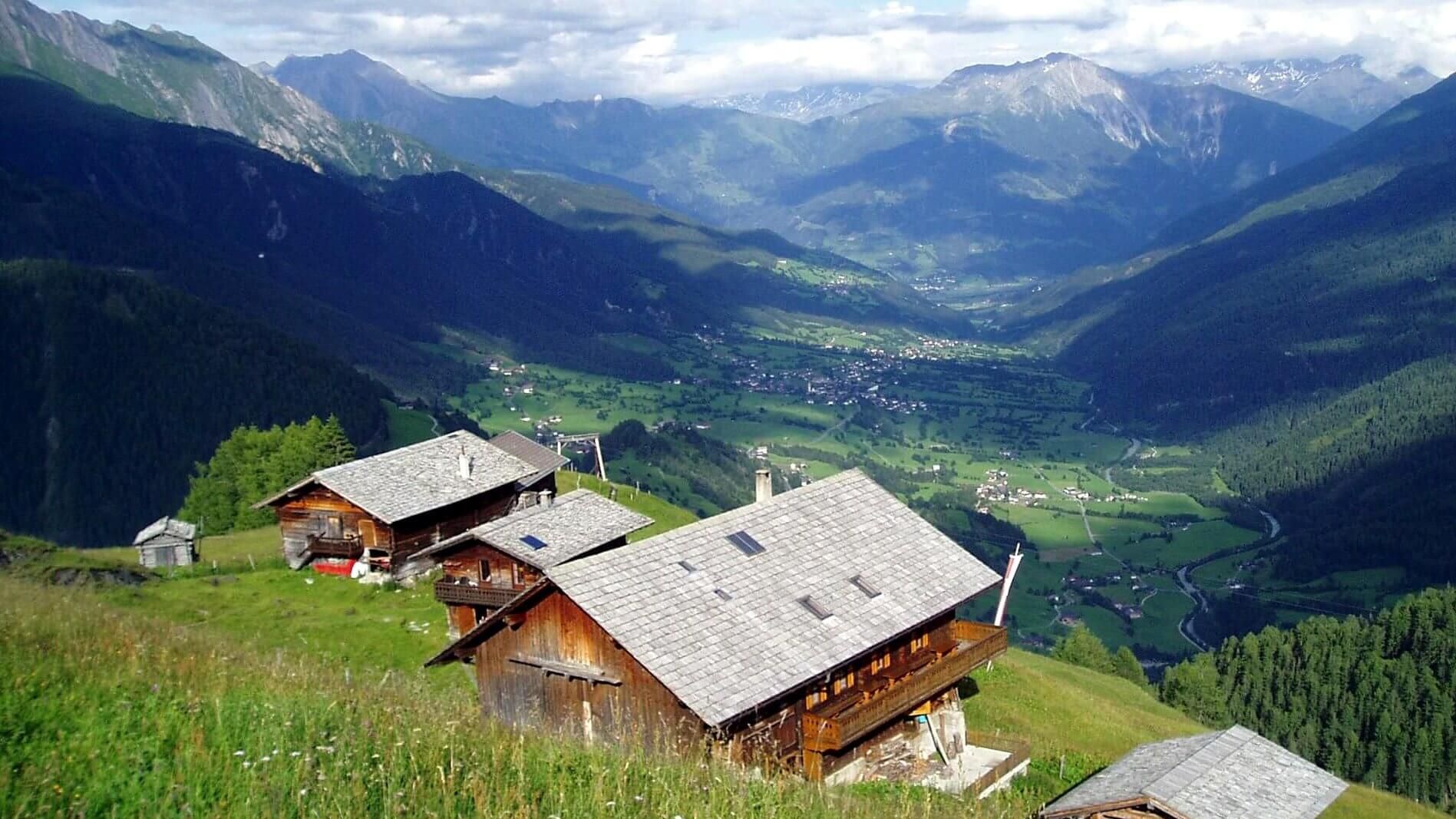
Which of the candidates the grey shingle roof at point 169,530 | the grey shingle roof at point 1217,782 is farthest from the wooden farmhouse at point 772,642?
the grey shingle roof at point 169,530

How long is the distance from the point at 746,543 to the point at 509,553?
13118mm

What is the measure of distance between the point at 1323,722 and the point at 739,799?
100 metres

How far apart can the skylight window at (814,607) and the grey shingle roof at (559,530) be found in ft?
44.9

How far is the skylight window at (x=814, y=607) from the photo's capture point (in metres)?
32.6

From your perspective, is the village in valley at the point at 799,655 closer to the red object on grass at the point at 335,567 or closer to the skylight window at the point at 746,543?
the skylight window at the point at 746,543

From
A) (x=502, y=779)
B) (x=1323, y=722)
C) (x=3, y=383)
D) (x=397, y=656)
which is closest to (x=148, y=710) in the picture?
(x=502, y=779)

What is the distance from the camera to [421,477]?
5753 cm

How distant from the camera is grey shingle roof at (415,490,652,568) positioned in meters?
44.6

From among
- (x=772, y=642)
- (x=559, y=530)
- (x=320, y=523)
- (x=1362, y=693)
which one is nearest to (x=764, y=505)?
(x=772, y=642)

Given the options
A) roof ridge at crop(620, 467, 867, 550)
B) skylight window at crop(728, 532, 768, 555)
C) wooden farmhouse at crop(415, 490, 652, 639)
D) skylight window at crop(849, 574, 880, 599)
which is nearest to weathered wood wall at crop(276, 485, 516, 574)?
wooden farmhouse at crop(415, 490, 652, 639)

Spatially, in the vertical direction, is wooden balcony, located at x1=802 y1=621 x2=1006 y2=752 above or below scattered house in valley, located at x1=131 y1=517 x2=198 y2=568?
above

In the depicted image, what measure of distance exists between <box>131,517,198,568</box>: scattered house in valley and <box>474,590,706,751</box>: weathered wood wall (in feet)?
101

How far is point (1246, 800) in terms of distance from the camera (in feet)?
102

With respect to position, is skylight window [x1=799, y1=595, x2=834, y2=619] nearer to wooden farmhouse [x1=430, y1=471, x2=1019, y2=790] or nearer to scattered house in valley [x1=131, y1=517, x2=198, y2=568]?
wooden farmhouse [x1=430, y1=471, x2=1019, y2=790]
